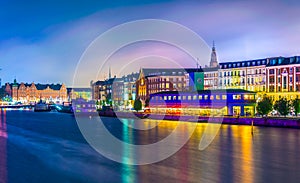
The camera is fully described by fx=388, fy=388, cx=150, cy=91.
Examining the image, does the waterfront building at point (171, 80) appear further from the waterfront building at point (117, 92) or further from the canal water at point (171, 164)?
the canal water at point (171, 164)

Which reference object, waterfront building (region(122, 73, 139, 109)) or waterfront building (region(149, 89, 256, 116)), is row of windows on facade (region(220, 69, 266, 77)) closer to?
waterfront building (region(149, 89, 256, 116))

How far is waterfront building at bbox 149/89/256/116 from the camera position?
206ft

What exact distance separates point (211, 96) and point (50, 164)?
4492 cm

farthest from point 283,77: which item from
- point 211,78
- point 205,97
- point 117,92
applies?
point 117,92

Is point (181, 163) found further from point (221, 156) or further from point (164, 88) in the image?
point (164, 88)

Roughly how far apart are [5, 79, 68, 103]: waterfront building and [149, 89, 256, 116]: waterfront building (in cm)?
11542

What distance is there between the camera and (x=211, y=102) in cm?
6506

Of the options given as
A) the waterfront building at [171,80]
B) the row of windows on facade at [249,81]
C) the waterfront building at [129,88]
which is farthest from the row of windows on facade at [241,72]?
the waterfront building at [129,88]

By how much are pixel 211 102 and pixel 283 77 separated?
13.5 meters

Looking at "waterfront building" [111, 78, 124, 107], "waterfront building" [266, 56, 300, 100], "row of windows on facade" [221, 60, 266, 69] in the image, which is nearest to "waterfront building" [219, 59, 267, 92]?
"row of windows on facade" [221, 60, 266, 69]

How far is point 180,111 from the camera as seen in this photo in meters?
70.1

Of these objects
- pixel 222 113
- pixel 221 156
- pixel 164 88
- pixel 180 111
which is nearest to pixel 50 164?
pixel 221 156

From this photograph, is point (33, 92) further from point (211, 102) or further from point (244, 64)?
point (211, 102)

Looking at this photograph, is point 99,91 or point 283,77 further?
point 99,91
